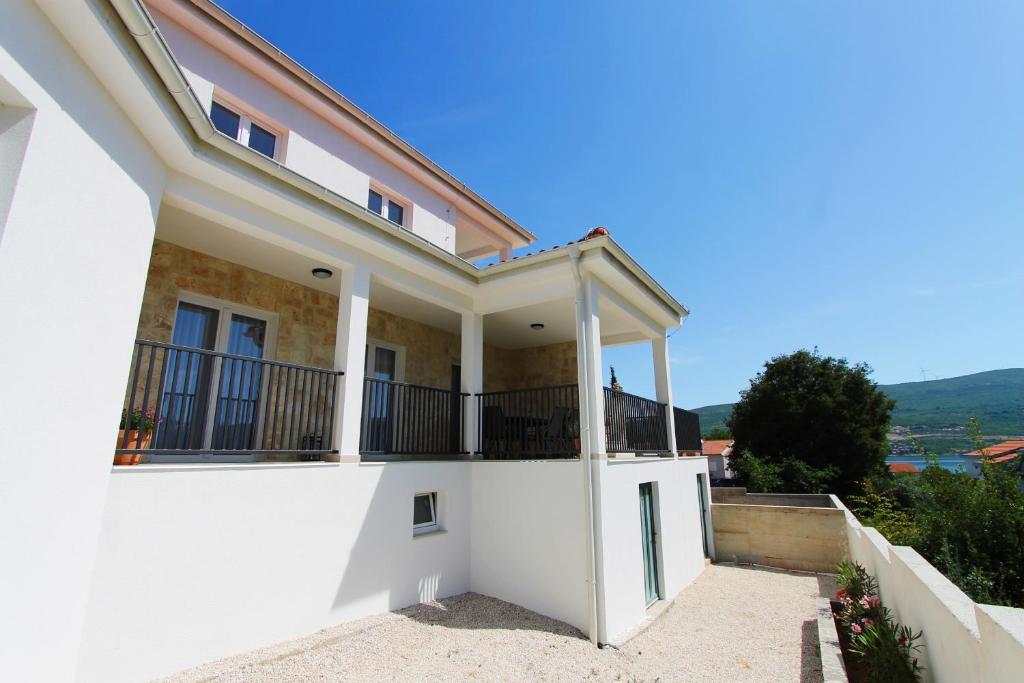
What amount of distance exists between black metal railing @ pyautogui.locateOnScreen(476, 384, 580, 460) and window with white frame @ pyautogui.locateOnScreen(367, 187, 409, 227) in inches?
178

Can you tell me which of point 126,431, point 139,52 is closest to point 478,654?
point 126,431

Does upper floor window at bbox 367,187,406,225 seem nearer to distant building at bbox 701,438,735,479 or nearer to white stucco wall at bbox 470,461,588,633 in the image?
white stucco wall at bbox 470,461,588,633

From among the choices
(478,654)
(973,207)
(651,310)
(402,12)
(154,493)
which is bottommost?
(478,654)

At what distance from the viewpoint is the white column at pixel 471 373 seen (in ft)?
26.0

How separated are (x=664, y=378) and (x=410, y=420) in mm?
6276

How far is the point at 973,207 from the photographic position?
1206cm

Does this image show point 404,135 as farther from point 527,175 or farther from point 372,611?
point 372,611

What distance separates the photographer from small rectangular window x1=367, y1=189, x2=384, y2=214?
9.38 m

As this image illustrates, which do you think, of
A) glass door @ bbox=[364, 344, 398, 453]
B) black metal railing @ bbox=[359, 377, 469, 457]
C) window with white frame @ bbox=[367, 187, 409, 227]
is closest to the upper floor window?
window with white frame @ bbox=[367, 187, 409, 227]

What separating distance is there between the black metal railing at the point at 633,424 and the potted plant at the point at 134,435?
5.96 m

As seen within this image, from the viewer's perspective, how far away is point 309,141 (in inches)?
324

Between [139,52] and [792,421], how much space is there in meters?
28.5

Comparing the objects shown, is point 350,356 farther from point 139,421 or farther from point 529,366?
point 529,366

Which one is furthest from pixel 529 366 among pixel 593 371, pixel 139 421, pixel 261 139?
pixel 139 421
